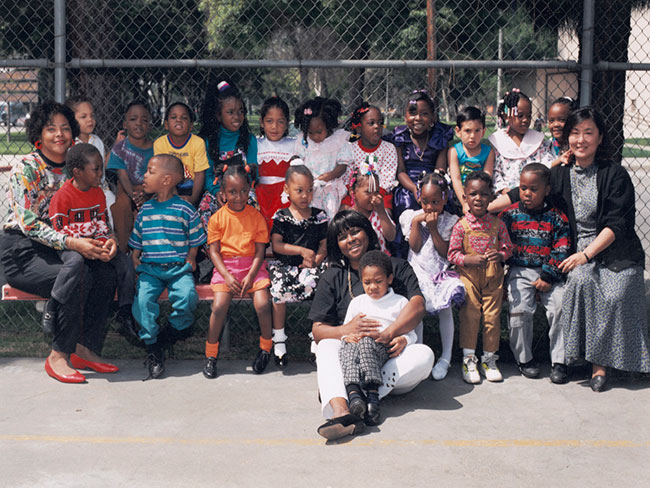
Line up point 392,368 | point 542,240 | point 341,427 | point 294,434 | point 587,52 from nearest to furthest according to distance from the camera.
Result: point 341,427 → point 294,434 → point 392,368 → point 542,240 → point 587,52

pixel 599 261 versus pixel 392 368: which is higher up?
pixel 599 261

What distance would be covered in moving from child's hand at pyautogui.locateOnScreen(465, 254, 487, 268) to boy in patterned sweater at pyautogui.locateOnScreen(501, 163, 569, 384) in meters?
0.28

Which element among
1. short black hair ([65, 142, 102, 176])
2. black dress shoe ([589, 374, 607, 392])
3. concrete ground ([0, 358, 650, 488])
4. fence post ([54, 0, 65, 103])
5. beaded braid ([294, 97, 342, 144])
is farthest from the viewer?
beaded braid ([294, 97, 342, 144])

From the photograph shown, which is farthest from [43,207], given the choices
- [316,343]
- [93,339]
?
[316,343]

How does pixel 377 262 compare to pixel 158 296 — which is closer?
pixel 377 262

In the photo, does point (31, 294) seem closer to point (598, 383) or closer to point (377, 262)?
point (377, 262)

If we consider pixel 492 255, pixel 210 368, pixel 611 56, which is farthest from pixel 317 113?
pixel 611 56

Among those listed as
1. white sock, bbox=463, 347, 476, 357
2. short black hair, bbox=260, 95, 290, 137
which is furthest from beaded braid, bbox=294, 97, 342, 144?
white sock, bbox=463, 347, 476, 357

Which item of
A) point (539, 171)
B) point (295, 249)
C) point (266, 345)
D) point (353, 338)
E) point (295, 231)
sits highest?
point (539, 171)

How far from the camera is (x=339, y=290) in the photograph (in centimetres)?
480

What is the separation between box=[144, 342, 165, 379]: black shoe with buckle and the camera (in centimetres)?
495

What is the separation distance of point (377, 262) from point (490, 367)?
110cm

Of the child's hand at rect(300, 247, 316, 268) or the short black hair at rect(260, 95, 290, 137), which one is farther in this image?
the short black hair at rect(260, 95, 290, 137)

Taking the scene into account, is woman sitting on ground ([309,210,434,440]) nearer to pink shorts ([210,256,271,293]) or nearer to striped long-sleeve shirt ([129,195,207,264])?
pink shorts ([210,256,271,293])
